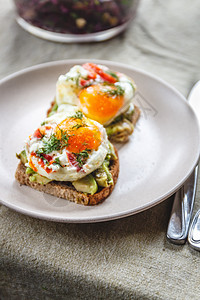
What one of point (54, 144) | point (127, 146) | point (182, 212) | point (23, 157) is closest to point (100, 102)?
point (127, 146)

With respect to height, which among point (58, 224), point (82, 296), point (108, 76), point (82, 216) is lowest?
point (82, 296)

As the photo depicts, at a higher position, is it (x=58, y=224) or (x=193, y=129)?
(x=193, y=129)

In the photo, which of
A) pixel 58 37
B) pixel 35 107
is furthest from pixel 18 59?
pixel 35 107

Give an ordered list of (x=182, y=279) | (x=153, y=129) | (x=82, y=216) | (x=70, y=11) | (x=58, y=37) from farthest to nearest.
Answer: (x=58, y=37)
(x=70, y=11)
(x=153, y=129)
(x=82, y=216)
(x=182, y=279)

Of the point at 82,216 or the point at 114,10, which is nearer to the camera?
the point at 82,216

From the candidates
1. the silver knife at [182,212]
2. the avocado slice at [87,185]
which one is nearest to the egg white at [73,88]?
the avocado slice at [87,185]

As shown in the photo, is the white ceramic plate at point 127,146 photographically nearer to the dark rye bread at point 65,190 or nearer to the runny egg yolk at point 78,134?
the dark rye bread at point 65,190

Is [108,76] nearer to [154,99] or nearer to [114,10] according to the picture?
[154,99]

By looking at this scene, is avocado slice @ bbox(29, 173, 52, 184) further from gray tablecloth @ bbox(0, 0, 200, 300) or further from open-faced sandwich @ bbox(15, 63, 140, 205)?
gray tablecloth @ bbox(0, 0, 200, 300)

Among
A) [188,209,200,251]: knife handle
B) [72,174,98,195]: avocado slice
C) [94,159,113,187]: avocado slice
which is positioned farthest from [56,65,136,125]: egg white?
[188,209,200,251]: knife handle
